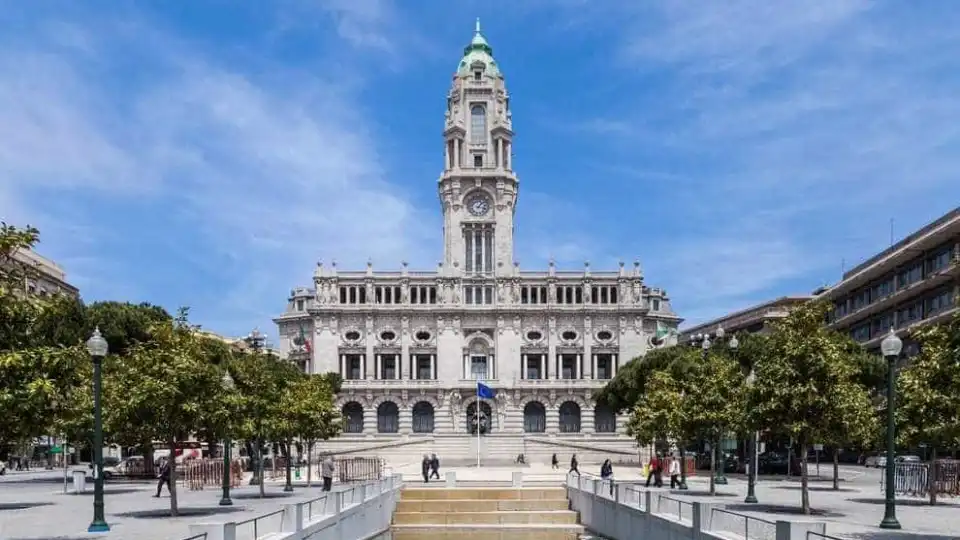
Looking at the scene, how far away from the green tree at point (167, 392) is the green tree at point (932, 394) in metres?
22.0

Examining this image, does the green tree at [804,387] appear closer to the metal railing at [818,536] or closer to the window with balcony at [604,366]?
the metal railing at [818,536]

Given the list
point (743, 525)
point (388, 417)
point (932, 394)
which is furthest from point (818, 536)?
point (388, 417)

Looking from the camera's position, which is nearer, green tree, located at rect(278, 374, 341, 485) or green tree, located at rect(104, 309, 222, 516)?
green tree, located at rect(104, 309, 222, 516)

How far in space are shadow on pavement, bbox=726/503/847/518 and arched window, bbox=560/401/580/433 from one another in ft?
270

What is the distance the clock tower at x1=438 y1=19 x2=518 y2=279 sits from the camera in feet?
413

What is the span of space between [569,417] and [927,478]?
77.7 m

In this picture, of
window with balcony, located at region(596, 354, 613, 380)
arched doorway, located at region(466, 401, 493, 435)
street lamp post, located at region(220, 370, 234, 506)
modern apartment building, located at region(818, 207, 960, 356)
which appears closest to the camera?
street lamp post, located at region(220, 370, 234, 506)

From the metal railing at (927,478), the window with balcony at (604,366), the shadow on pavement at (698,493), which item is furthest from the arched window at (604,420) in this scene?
the metal railing at (927,478)

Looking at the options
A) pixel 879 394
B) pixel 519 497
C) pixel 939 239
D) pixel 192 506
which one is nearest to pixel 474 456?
pixel 879 394

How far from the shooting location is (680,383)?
54.2 meters

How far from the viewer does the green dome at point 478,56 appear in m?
132

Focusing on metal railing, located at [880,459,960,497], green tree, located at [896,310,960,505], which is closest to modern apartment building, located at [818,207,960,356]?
metal railing, located at [880,459,960,497]

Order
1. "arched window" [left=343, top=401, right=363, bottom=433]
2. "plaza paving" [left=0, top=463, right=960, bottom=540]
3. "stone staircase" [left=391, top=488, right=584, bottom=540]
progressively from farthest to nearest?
"arched window" [left=343, top=401, right=363, bottom=433] < "stone staircase" [left=391, top=488, right=584, bottom=540] < "plaza paving" [left=0, top=463, right=960, bottom=540]

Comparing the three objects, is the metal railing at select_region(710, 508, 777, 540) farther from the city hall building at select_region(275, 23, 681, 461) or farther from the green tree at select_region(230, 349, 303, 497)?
the city hall building at select_region(275, 23, 681, 461)
